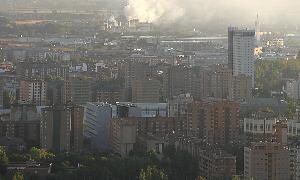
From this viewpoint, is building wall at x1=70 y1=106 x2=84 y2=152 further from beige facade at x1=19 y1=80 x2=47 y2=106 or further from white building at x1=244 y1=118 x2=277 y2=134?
beige facade at x1=19 y1=80 x2=47 y2=106

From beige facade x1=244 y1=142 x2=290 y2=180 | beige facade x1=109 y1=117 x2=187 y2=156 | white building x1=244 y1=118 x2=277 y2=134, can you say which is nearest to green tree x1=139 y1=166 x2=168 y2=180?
beige facade x1=244 y1=142 x2=290 y2=180

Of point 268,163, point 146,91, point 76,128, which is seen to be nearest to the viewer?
point 268,163

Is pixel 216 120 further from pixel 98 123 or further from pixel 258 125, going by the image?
pixel 98 123

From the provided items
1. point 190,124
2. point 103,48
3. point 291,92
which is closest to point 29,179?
point 190,124

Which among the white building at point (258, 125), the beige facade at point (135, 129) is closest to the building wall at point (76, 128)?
the beige facade at point (135, 129)

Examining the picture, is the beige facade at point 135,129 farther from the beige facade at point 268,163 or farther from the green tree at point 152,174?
the beige facade at point 268,163

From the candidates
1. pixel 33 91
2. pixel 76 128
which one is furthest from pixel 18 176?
pixel 33 91
